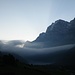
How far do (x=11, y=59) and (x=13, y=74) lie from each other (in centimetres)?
3787

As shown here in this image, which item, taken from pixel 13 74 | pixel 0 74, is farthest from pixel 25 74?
pixel 0 74

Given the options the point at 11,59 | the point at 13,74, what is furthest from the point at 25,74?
the point at 11,59

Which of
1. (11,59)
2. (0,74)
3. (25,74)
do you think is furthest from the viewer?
(11,59)

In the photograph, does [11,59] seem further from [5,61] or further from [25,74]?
[25,74]

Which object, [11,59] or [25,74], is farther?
[11,59]

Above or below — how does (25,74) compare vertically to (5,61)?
below

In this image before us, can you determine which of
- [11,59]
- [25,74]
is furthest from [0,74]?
[11,59]

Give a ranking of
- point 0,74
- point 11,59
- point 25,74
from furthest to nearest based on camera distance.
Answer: point 11,59, point 25,74, point 0,74

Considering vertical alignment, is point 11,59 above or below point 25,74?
above

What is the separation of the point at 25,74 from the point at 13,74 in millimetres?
9470

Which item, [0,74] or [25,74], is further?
[25,74]

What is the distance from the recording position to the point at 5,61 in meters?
139

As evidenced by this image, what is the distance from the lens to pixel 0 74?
94.3 meters

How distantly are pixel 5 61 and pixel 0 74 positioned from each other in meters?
45.0
